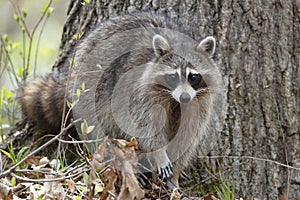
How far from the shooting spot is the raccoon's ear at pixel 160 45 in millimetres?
4848

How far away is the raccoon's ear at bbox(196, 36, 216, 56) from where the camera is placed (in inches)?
192

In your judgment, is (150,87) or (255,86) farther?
(255,86)

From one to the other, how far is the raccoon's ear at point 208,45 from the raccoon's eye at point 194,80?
23 centimetres

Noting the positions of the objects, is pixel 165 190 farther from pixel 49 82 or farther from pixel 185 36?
pixel 49 82

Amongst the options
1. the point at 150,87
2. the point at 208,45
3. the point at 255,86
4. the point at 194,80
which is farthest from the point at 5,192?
the point at 255,86

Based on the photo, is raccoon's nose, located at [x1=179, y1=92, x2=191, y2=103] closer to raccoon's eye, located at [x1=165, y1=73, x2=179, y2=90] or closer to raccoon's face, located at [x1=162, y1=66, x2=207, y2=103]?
raccoon's face, located at [x1=162, y1=66, x2=207, y2=103]

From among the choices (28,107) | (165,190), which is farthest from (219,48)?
(28,107)

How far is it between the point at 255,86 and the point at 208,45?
0.63 metres

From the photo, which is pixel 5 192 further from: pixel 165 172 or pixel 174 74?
pixel 174 74

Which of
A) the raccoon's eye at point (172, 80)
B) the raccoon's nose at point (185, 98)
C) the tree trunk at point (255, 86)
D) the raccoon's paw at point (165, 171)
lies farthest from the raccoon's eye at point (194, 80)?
the raccoon's paw at point (165, 171)

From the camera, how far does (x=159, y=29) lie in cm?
513

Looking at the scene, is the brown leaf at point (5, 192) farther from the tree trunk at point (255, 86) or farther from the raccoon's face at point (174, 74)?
the tree trunk at point (255, 86)

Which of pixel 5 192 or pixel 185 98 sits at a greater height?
pixel 185 98

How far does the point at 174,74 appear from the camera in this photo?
4.83 meters
